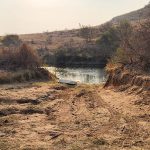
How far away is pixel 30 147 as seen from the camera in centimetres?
1852

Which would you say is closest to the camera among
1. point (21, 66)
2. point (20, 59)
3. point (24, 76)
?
point (24, 76)

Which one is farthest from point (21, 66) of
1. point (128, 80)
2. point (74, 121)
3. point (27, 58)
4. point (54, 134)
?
point (54, 134)

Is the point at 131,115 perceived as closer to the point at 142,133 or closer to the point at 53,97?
the point at 142,133

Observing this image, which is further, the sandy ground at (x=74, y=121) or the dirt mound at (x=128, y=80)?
the dirt mound at (x=128, y=80)

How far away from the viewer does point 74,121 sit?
932 inches

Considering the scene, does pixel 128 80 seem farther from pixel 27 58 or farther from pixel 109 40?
pixel 109 40

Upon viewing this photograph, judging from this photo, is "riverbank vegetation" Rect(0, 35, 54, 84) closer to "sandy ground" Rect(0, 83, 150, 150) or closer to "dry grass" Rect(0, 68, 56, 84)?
"dry grass" Rect(0, 68, 56, 84)

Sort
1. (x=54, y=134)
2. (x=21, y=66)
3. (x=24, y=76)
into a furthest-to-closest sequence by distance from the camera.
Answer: (x=21, y=66) < (x=24, y=76) < (x=54, y=134)

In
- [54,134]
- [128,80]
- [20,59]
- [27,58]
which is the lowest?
[54,134]

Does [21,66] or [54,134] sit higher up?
[21,66]

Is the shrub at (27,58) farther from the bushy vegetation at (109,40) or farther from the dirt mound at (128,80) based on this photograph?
the bushy vegetation at (109,40)

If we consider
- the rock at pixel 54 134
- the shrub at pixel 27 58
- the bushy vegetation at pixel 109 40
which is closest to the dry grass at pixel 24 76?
the shrub at pixel 27 58

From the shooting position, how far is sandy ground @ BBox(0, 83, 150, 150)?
18.9 m

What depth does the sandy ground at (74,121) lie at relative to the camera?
Answer: 18875 millimetres
